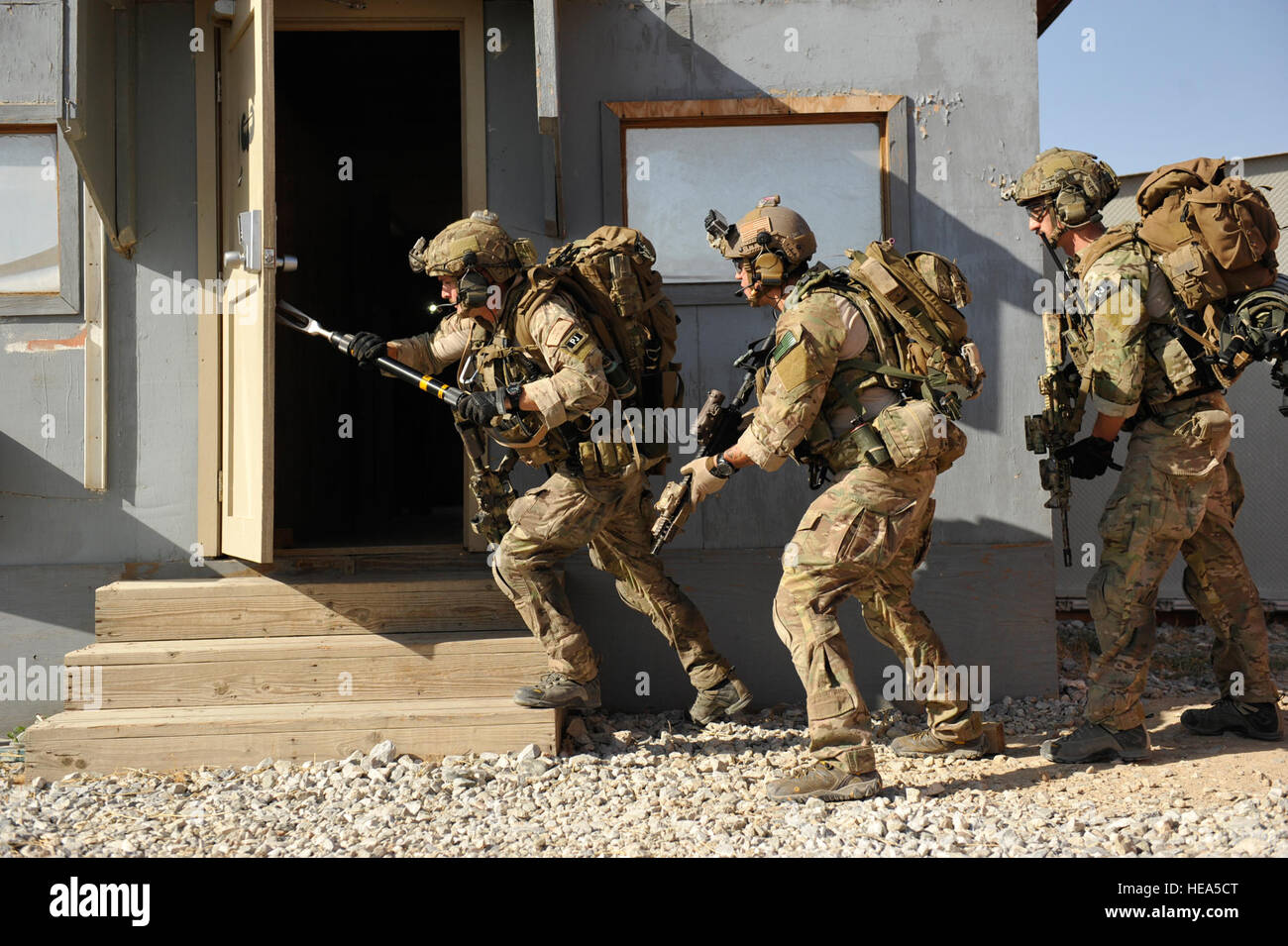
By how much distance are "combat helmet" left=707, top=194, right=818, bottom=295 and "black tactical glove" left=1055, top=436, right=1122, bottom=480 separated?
1401 mm

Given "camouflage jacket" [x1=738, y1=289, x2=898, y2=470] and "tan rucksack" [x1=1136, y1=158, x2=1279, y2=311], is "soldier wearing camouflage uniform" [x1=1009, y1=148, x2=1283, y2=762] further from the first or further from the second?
"camouflage jacket" [x1=738, y1=289, x2=898, y2=470]

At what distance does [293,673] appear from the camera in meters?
4.61

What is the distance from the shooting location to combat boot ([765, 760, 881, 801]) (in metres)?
3.72

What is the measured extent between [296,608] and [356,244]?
15.0 feet

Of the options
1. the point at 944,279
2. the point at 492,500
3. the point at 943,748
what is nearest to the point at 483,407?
the point at 492,500

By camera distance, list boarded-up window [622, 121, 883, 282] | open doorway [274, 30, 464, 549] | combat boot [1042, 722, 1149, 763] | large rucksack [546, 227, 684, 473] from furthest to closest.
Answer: open doorway [274, 30, 464, 549], boarded-up window [622, 121, 883, 282], large rucksack [546, 227, 684, 473], combat boot [1042, 722, 1149, 763]

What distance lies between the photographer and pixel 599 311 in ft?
14.6

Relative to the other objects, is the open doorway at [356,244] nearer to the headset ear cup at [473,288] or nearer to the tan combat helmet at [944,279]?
the headset ear cup at [473,288]

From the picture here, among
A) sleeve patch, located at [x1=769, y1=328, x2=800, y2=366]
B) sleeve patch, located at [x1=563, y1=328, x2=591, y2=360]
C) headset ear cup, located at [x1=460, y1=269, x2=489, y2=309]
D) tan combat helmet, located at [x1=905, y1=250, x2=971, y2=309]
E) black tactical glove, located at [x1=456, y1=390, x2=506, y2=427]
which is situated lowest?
black tactical glove, located at [x1=456, y1=390, x2=506, y2=427]

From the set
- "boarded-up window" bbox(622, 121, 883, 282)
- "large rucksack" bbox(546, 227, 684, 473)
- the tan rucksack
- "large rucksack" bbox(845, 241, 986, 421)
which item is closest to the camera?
"large rucksack" bbox(845, 241, 986, 421)

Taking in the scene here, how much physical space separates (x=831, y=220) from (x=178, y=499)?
355 cm


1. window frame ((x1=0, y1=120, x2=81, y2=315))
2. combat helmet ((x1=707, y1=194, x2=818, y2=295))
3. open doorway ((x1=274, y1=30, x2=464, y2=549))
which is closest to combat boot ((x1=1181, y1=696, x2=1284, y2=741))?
combat helmet ((x1=707, y1=194, x2=818, y2=295))

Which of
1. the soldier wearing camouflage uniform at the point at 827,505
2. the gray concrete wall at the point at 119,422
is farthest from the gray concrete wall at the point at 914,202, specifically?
the gray concrete wall at the point at 119,422

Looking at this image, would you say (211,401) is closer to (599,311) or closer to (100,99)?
(100,99)
